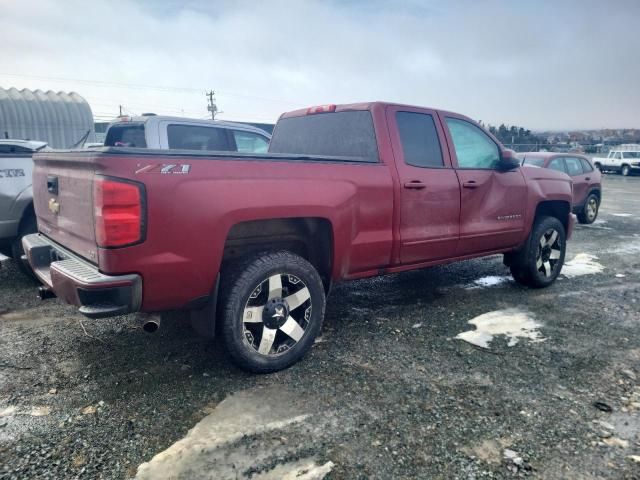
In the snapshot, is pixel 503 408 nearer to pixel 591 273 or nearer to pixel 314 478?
pixel 314 478

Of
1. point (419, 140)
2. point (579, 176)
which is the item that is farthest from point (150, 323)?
point (579, 176)

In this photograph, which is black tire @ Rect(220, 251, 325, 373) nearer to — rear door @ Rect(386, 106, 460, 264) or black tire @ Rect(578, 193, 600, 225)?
rear door @ Rect(386, 106, 460, 264)

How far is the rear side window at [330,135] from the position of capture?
3.98 meters

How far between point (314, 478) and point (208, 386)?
1.13 m

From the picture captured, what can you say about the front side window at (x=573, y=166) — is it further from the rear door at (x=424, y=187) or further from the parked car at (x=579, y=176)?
the rear door at (x=424, y=187)

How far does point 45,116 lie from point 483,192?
80.5 ft

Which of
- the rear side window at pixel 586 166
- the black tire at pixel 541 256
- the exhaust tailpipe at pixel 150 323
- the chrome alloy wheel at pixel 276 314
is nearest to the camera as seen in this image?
the exhaust tailpipe at pixel 150 323

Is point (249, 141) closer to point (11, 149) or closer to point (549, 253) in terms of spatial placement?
point (11, 149)

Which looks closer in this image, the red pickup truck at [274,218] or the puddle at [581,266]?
the red pickup truck at [274,218]

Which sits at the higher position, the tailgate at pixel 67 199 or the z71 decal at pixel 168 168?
the z71 decal at pixel 168 168

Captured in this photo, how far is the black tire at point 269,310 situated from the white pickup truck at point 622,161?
32.7m

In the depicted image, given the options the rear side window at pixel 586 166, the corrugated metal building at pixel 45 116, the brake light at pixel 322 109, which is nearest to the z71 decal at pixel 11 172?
the brake light at pixel 322 109

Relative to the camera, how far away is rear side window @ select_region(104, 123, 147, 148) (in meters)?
Answer: 6.05

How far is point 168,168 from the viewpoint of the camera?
268 centimetres
